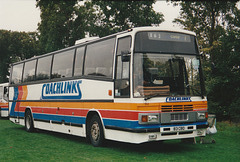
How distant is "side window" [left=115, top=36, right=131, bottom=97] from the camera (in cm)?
1003

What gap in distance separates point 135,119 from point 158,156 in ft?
3.89

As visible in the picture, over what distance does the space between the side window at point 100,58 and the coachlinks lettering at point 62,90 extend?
84 centimetres

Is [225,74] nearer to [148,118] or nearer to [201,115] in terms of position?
[201,115]

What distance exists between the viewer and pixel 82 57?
12945mm

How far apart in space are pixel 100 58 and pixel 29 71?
7.43 m

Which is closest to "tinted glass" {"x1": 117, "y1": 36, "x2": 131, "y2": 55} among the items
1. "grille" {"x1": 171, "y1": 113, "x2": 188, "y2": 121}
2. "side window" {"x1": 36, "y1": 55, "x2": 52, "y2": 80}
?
"grille" {"x1": 171, "y1": 113, "x2": 188, "y2": 121}

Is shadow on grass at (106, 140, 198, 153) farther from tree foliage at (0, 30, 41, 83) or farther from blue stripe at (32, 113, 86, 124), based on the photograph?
tree foliage at (0, 30, 41, 83)

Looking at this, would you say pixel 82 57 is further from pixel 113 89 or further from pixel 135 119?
pixel 135 119

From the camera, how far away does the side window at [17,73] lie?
1922cm

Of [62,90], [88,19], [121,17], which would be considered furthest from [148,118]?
[88,19]

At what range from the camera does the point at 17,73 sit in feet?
64.4

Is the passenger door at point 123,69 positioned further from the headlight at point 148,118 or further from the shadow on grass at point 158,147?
the shadow on grass at point 158,147

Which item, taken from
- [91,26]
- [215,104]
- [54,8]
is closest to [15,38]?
[54,8]

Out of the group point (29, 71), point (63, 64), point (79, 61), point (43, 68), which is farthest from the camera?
point (29, 71)
